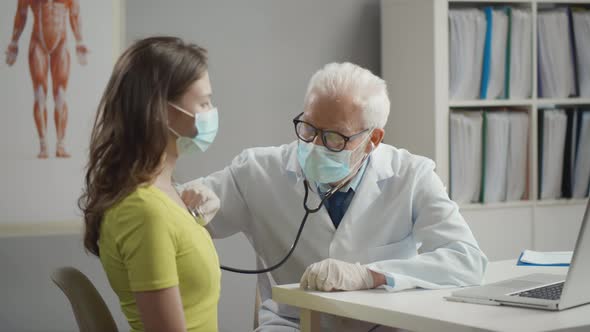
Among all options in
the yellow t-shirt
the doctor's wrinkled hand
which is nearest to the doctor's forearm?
the doctor's wrinkled hand

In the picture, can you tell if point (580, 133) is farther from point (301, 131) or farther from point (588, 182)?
point (301, 131)

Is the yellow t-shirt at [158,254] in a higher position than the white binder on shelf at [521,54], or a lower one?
lower

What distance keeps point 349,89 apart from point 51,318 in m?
1.40

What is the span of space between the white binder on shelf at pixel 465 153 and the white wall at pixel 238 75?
1.39ft

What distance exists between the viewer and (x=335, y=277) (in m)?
1.81

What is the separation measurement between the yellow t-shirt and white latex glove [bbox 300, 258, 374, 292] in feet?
0.99

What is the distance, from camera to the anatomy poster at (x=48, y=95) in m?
2.71

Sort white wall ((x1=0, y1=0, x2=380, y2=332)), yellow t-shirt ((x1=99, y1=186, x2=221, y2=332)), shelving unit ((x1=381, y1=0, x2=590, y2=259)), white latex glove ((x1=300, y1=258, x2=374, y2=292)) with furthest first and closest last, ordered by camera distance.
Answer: shelving unit ((x1=381, y1=0, x2=590, y2=259)) < white wall ((x1=0, y1=0, x2=380, y2=332)) < white latex glove ((x1=300, y1=258, x2=374, y2=292)) < yellow t-shirt ((x1=99, y1=186, x2=221, y2=332))

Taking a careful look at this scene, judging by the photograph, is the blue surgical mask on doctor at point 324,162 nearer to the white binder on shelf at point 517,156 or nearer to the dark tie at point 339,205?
the dark tie at point 339,205

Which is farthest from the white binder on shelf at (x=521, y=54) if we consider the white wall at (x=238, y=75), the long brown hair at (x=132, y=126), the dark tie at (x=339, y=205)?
the long brown hair at (x=132, y=126)

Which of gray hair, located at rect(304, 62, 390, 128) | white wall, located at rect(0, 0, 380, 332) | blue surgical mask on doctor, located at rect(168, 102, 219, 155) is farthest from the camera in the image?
white wall, located at rect(0, 0, 380, 332)

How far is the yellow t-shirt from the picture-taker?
1.39m

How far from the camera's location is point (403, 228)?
7.05ft

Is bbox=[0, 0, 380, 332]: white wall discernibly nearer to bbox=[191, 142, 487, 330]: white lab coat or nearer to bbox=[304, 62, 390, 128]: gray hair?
bbox=[191, 142, 487, 330]: white lab coat
